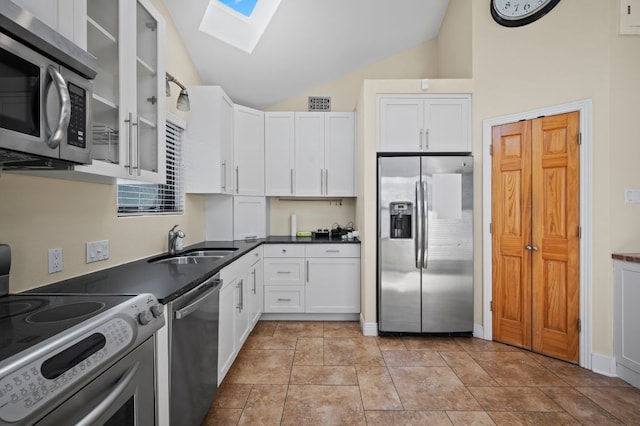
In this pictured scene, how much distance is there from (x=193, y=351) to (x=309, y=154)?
2772 millimetres

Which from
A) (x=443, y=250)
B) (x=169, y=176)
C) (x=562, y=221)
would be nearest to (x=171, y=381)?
(x=169, y=176)

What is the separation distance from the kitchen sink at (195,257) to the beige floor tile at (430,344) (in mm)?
1956

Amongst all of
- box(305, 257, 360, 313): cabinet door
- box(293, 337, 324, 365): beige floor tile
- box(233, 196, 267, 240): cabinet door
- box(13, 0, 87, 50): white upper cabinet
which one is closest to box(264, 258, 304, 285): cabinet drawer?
box(305, 257, 360, 313): cabinet door

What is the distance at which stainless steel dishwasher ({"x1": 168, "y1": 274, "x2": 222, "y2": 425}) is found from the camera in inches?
56.9

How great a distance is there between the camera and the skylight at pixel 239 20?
9.53ft

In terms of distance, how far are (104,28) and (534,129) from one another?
3.27 metres

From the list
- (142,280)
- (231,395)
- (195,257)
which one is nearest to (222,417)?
(231,395)

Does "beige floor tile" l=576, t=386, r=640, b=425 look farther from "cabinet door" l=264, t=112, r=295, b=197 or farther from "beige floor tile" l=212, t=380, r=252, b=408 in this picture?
"cabinet door" l=264, t=112, r=295, b=197

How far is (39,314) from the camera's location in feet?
3.48

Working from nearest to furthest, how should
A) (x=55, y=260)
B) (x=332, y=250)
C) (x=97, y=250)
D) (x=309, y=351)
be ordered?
1. (x=55, y=260)
2. (x=97, y=250)
3. (x=309, y=351)
4. (x=332, y=250)

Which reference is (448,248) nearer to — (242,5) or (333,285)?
(333,285)

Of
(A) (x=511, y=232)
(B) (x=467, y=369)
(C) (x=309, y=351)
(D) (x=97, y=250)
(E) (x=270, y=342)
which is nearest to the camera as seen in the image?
(D) (x=97, y=250)

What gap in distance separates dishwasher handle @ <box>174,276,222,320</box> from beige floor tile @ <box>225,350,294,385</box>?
3.06 feet

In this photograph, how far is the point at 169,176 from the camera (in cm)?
297
